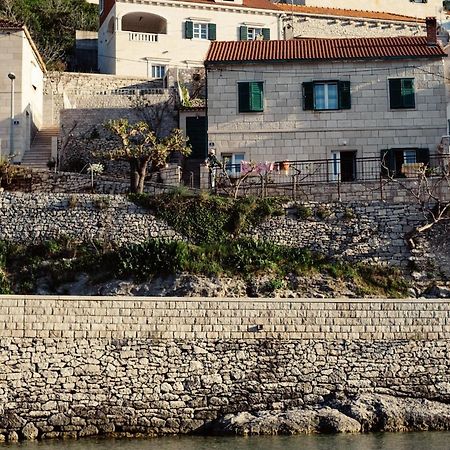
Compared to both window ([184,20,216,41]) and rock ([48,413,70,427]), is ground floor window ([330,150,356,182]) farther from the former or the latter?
window ([184,20,216,41])

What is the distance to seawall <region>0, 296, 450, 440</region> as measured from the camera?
67.2ft

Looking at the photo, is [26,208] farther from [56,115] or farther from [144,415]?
[56,115]

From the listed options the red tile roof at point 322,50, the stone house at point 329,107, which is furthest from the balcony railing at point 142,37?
the stone house at point 329,107

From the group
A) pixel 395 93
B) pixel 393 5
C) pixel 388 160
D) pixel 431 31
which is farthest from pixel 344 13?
pixel 388 160

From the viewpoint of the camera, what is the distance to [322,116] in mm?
33688

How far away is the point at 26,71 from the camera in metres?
38.6

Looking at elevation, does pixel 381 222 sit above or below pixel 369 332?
above

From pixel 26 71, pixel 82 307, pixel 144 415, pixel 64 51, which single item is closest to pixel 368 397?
pixel 144 415

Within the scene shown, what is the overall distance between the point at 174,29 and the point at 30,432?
113 ft

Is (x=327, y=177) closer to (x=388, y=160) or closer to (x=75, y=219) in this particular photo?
(x=388, y=160)

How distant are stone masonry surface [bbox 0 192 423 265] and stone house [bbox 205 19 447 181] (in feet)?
14.0

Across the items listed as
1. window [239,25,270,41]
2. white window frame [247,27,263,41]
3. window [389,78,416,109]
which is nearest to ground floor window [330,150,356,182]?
window [389,78,416,109]

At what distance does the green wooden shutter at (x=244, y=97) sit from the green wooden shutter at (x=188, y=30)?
1754cm

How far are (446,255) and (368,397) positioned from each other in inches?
336
